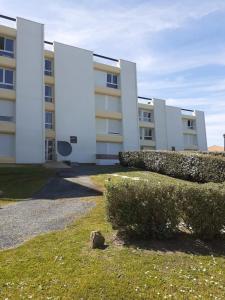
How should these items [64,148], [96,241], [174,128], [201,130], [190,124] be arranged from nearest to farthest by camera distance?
[96,241] < [64,148] < [174,128] < [190,124] < [201,130]

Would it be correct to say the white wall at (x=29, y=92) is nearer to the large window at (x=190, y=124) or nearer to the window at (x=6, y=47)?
the window at (x=6, y=47)

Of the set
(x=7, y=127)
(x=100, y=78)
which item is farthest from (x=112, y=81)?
(x=7, y=127)

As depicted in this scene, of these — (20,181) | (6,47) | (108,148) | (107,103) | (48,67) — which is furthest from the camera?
(107,103)

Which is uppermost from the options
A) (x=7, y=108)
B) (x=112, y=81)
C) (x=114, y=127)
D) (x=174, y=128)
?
(x=112, y=81)

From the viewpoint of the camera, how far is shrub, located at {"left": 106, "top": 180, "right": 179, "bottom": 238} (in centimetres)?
852

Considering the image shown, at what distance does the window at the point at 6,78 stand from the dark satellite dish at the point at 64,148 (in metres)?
6.91

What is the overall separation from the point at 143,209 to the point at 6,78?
28.3 metres

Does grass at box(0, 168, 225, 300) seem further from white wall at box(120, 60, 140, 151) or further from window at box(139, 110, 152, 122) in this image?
window at box(139, 110, 152, 122)

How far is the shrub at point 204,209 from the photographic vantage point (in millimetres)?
8523

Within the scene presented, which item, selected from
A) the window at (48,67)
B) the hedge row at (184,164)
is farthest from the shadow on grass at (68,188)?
the window at (48,67)

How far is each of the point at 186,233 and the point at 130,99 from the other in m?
35.5

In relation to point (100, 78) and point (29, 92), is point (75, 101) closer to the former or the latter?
point (100, 78)

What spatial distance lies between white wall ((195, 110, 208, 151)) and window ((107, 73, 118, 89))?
22.3 meters

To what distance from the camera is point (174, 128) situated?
55875mm
